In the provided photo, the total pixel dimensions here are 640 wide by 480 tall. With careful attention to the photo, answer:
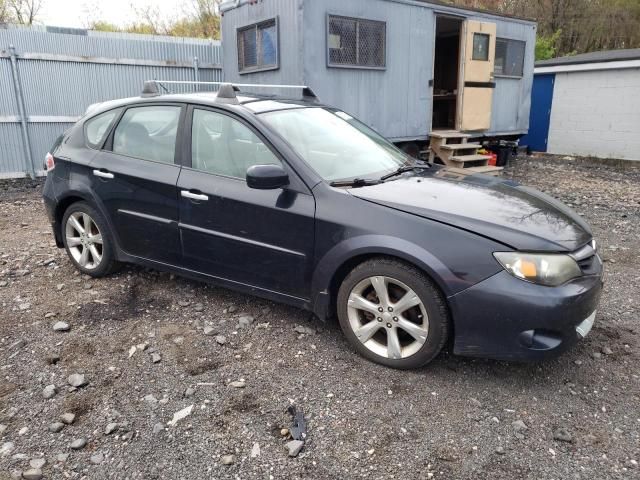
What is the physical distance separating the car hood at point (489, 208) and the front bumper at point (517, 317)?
23 centimetres

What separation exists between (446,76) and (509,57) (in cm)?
184

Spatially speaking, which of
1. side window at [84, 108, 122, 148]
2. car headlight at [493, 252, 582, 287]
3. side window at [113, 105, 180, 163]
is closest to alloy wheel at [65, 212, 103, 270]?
side window at [84, 108, 122, 148]

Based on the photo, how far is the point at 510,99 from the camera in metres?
11.3

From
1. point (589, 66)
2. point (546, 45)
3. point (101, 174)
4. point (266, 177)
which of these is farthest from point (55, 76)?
point (546, 45)

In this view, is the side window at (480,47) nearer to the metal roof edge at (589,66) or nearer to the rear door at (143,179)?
the metal roof edge at (589,66)

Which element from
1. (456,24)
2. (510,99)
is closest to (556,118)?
(510,99)

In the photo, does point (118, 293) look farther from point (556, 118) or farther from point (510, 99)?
point (556, 118)

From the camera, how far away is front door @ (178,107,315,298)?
3193 millimetres

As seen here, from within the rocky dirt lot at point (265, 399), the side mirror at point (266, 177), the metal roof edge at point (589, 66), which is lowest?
the rocky dirt lot at point (265, 399)

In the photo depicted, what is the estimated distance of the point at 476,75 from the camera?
10312 millimetres

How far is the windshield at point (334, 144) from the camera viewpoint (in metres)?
3.37

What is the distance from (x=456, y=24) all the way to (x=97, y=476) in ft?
36.0

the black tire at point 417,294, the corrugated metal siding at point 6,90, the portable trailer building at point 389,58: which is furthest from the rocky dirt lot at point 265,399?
the corrugated metal siding at point 6,90

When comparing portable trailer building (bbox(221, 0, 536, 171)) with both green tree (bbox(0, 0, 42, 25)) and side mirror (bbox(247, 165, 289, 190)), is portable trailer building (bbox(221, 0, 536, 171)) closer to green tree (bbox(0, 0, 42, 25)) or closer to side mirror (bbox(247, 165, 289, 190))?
side mirror (bbox(247, 165, 289, 190))
